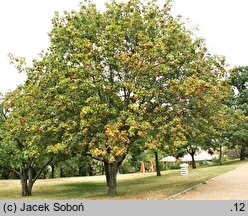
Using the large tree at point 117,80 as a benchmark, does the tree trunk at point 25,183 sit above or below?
below

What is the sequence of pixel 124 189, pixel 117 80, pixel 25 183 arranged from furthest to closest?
pixel 25 183 → pixel 124 189 → pixel 117 80

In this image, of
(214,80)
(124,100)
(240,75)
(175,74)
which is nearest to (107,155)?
(124,100)

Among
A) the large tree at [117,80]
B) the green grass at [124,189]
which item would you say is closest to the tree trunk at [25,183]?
the green grass at [124,189]

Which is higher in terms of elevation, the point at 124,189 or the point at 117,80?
the point at 117,80

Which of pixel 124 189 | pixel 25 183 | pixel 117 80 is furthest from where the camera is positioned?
pixel 25 183

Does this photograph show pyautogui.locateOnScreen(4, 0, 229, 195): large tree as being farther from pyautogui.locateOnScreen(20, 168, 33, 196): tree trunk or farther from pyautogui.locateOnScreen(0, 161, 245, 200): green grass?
pyautogui.locateOnScreen(20, 168, 33, 196): tree trunk

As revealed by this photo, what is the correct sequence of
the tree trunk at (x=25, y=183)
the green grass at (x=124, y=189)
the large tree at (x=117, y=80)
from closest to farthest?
the large tree at (x=117, y=80) → the green grass at (x=124, y=189) → the tree trunk at (x=25, y=183)

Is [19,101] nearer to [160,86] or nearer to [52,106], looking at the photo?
[52,106]

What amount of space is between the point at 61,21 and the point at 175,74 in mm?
8287

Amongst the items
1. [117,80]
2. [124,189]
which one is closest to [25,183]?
[124,189]

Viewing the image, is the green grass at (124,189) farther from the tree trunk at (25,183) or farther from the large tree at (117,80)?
the large tree at (117,80)

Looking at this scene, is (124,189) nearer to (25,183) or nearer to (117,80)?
(25,183)

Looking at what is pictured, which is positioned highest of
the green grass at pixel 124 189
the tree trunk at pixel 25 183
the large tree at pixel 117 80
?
the large tree at pixel 117 80

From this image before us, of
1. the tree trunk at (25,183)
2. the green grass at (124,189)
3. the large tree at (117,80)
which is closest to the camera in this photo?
the large tree at (117,80)
